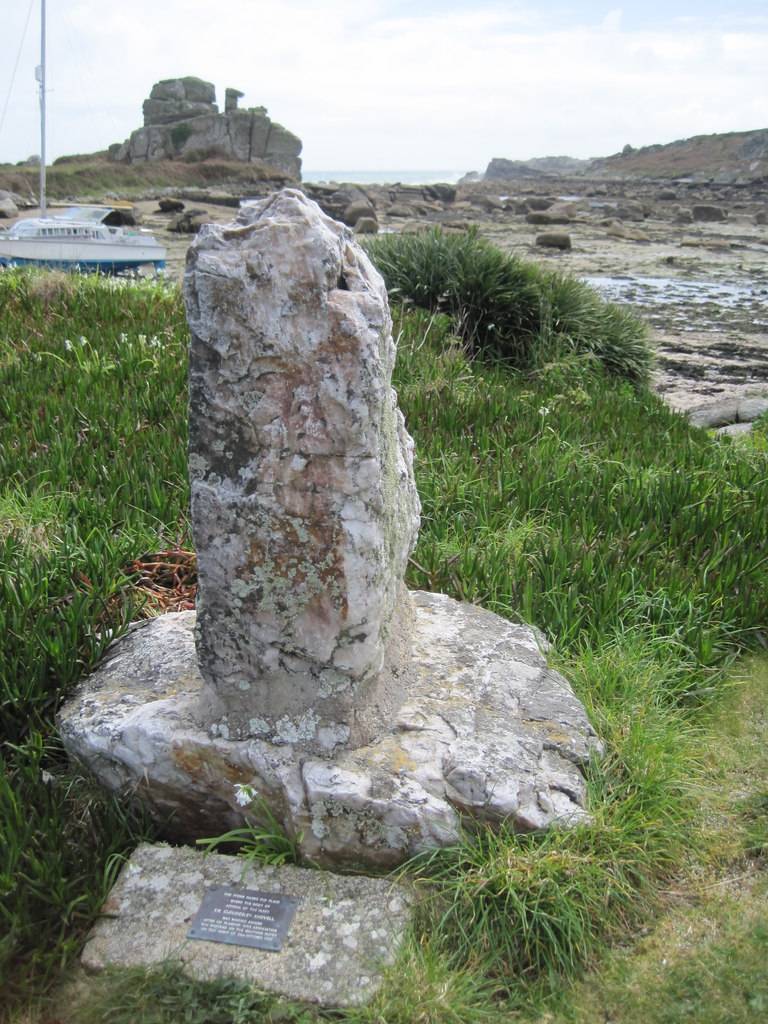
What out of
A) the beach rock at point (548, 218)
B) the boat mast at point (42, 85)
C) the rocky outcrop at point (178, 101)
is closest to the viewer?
the boat mast at point (42, 85)

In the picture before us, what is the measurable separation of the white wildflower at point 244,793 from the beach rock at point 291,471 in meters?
0.14

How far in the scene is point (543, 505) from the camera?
15.7 feet

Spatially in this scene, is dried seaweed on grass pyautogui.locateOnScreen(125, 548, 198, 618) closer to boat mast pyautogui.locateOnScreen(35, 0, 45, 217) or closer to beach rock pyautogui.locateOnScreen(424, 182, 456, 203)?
boat mast pyautogui.locateOnScreen(35, 0, 45, 217)

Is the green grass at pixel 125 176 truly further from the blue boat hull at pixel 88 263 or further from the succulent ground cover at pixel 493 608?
the succulent ground cover at pixel 493 608

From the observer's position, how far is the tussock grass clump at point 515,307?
8398mm

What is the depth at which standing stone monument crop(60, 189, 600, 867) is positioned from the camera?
2.31m

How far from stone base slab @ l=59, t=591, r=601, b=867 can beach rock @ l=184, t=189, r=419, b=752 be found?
0.11 meters

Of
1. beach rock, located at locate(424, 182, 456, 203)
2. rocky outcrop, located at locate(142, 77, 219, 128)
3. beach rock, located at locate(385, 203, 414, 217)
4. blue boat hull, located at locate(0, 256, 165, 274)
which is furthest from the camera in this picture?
rocky outcrop, located at locate(142, 77, 219, 128)

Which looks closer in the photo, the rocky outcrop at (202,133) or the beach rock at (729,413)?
the beach rock at (729,413)

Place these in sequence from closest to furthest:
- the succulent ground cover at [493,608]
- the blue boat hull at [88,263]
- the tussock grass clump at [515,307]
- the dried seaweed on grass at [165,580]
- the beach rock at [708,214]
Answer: the succulent ground cover at [493,608] → the dried seaweed on grass at [165,580] → the tussock grass clump at [515,307] → the blue boat hull at [88,263] → the beach rock at [708,214]

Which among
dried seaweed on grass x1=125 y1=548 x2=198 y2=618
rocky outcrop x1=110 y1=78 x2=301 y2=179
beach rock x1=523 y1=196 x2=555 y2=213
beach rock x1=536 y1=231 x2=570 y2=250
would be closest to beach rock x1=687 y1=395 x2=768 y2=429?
dried seaweed on grass x1=125 y1=548 x2=198 y2=618

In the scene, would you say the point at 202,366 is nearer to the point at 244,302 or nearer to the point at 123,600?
the point at 244,302

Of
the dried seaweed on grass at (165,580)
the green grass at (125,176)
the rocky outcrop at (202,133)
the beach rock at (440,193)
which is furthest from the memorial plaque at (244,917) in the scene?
the rocky outcrop at (202,133)

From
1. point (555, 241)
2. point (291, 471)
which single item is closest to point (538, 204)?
point (555, 241)
